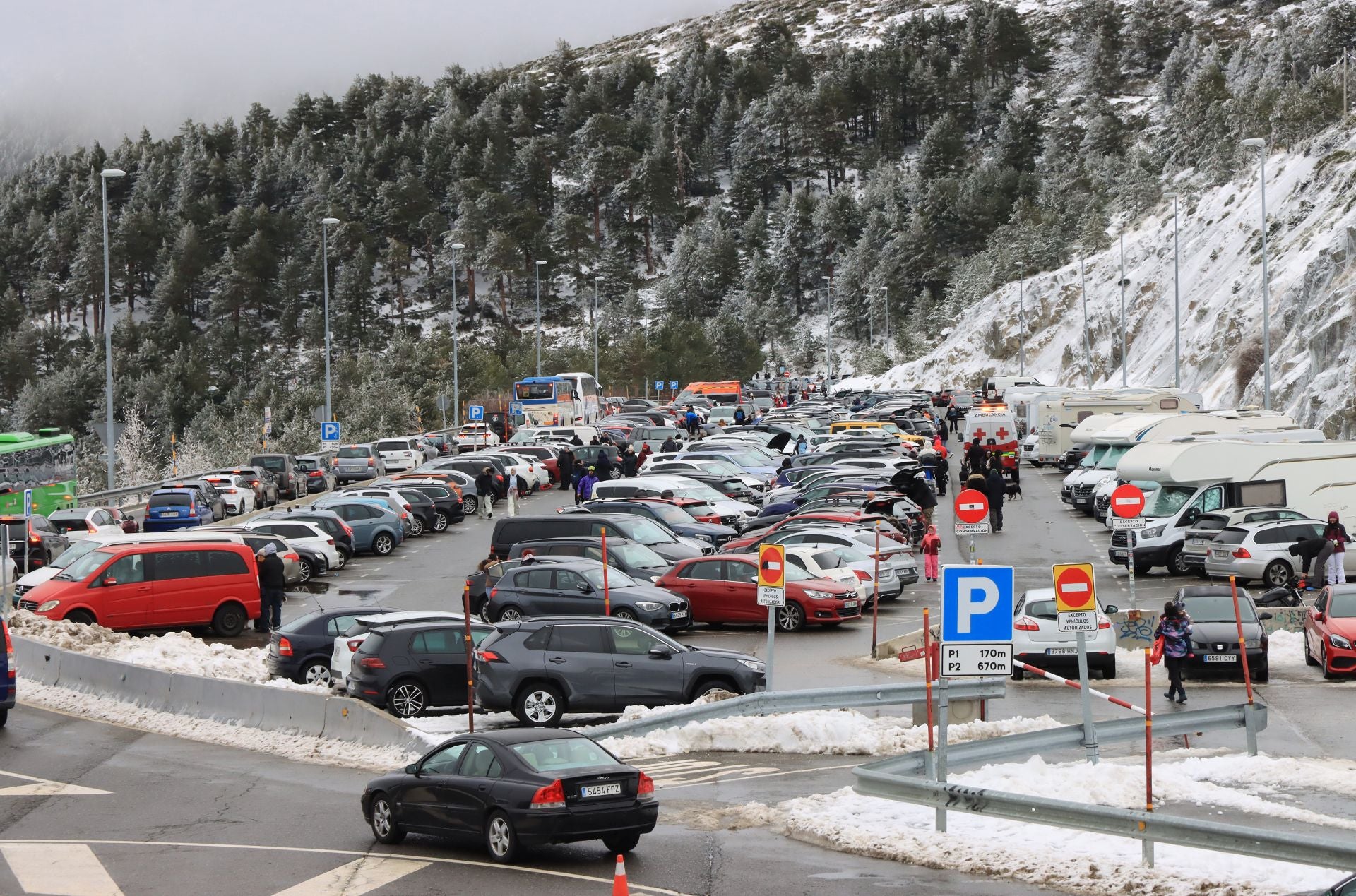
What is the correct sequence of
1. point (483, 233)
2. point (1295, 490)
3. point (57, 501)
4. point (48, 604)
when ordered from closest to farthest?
point (48, 604) → point (1295, 490) → point (57, 501) → point (483, 233)

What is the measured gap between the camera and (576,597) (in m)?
25.2

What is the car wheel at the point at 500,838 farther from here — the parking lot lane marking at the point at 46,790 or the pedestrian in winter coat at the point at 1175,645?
the pedestrian in winter coat at the point at 1175,645

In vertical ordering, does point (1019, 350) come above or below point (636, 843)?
above

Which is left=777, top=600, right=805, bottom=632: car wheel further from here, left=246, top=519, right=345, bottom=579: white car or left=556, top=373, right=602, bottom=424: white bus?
left=556, top=373, right=602, bottom=424: white bus

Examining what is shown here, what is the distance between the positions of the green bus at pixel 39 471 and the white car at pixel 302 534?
10.9m

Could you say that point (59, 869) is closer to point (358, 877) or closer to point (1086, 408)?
point (358, 877)

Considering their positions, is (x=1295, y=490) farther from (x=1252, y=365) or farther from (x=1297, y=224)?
(x=1297, y=224)

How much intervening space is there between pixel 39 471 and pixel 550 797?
35654mm

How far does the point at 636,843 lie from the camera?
535 inches

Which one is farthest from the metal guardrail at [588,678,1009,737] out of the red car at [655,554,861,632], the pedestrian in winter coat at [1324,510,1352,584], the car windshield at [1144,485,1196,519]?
the car windshield at [1144,485,1196,519]

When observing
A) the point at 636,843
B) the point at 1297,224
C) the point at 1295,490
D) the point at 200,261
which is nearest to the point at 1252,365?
the point at 1297,224

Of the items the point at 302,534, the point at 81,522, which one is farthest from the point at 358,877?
the point at 81,522

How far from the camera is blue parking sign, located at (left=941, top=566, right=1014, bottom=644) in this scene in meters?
12.9

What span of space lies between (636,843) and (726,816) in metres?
1.52
